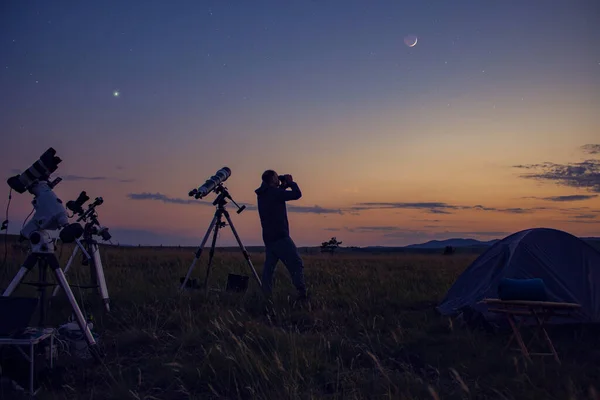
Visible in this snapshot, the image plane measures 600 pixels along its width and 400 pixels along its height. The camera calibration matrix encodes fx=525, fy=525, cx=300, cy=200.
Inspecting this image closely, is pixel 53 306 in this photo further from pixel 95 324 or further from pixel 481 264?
pixel 481 264

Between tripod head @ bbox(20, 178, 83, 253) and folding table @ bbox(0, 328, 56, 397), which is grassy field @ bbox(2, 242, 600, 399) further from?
tripod head @ bbox(20, 178, 83, 253)

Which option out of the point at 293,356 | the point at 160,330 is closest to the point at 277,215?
the point at 160,330

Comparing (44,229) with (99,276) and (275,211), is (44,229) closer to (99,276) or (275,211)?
(99,276)

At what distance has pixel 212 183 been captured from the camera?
35.6 ft

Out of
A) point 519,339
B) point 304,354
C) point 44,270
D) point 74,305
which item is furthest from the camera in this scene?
point 519,339

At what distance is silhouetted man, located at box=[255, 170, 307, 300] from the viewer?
394 inches

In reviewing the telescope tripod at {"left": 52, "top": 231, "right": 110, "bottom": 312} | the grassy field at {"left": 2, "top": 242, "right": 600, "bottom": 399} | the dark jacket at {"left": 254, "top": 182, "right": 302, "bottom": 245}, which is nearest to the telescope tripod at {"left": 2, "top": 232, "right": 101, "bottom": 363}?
the grassy field at {"left": 2, "top": 242, "right": 600, "bottom": 399}

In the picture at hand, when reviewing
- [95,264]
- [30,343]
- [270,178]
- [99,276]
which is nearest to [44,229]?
[30,343]

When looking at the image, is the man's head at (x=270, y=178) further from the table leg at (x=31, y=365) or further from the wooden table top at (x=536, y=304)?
the table leg at (x=31, y=365)

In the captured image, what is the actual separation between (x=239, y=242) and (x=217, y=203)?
0.95 meters

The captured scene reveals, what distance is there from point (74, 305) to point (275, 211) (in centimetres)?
488

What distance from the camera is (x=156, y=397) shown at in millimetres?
5090

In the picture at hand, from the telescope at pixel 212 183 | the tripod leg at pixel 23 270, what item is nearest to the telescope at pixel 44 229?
the tripod leg at pixel 23 270

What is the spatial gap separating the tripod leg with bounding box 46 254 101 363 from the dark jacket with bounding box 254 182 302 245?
4591 millimetres
